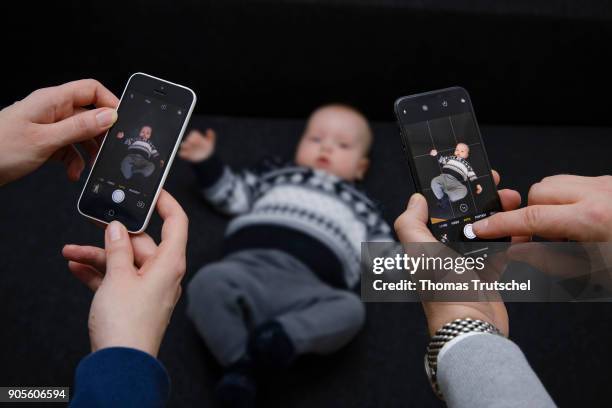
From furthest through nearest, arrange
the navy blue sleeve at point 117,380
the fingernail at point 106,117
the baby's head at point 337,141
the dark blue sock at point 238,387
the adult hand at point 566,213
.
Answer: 1. the baby's head at point 337,141
2. the dark blue sock at point 238,387
3. the fingernail at point 106,117
4. the adult hand at point 566,213
5. the navy blue sleeve at point 117,380

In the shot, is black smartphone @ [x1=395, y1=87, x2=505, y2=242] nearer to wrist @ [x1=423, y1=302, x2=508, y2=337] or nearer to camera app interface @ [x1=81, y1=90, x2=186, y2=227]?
wrist @ [x1=423, y1=302, x2=508, y2=337]

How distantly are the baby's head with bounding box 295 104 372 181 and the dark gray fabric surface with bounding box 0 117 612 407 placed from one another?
0.27ft

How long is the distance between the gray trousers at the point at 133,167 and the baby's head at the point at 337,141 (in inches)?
26.4

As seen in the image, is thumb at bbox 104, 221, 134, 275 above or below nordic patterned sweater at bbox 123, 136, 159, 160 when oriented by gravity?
below

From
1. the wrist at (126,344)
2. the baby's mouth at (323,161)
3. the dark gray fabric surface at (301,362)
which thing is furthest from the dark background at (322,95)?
the wrist at (126,344)

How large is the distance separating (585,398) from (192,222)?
95 cm

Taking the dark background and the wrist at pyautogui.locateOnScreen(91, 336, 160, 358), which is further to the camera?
the dark background

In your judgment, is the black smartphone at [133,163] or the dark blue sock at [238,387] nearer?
the black smartphone at [133,163]

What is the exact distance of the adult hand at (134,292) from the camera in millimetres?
590

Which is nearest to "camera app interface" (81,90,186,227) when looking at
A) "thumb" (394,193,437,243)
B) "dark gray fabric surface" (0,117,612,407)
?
"thumb" (394,193,437,243)

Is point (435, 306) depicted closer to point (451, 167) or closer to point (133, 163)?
point (451, 167)

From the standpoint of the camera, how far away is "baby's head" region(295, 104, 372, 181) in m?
1.43

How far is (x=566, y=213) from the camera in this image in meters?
0.67

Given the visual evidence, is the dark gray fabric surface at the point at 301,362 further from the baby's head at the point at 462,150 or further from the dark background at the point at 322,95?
the baby's head at the point at 462,150
